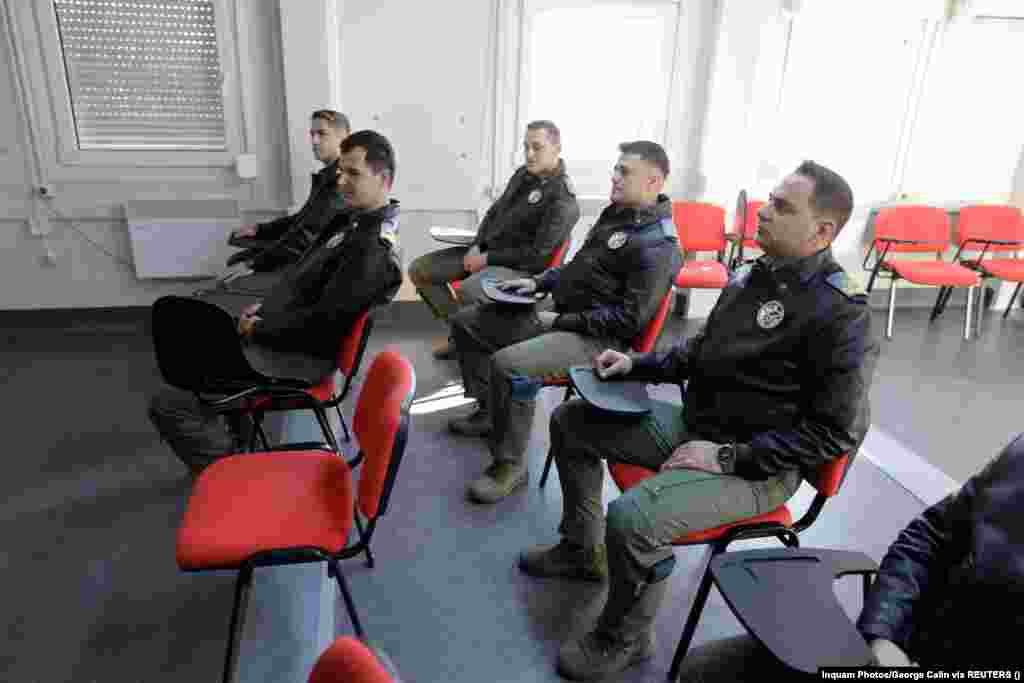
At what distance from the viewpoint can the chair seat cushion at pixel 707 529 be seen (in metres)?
1.56

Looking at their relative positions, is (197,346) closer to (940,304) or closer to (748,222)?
(748,222)

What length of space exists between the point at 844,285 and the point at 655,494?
69 centimetres

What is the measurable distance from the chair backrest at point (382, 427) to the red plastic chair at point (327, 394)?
1.50ft

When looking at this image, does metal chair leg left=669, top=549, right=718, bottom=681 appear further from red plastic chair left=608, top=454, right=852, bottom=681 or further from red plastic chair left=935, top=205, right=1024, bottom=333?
red plastic chair left=935, top=205, right=1024, bottom=333

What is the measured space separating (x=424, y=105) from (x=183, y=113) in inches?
58.5

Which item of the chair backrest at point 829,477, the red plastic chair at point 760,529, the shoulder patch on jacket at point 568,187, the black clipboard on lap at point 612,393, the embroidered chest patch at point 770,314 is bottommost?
the red plastic chair at point 760,529

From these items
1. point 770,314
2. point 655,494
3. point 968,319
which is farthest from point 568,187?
point 968,319

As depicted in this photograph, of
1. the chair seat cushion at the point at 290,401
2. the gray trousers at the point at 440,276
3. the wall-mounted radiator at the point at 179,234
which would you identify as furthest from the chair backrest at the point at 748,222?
the wall-mounted radiator at the point at 179,234

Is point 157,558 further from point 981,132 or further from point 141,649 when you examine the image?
point 981,132

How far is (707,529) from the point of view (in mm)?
1550

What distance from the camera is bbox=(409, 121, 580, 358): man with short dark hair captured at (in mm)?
3227

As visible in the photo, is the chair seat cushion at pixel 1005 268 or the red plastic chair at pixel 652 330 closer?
the red plastic chair at pixel 652 330

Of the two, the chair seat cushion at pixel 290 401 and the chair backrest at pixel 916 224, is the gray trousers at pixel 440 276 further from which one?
the chair backrest at pixel 916 224

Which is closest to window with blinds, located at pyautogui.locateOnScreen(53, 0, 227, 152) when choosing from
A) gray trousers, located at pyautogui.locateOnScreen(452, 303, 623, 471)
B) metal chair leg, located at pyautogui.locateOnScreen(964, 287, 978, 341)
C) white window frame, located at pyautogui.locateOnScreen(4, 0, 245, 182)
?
white window frame, located at pyautogui.locateOnScreen(4, 0, 245, 182)
